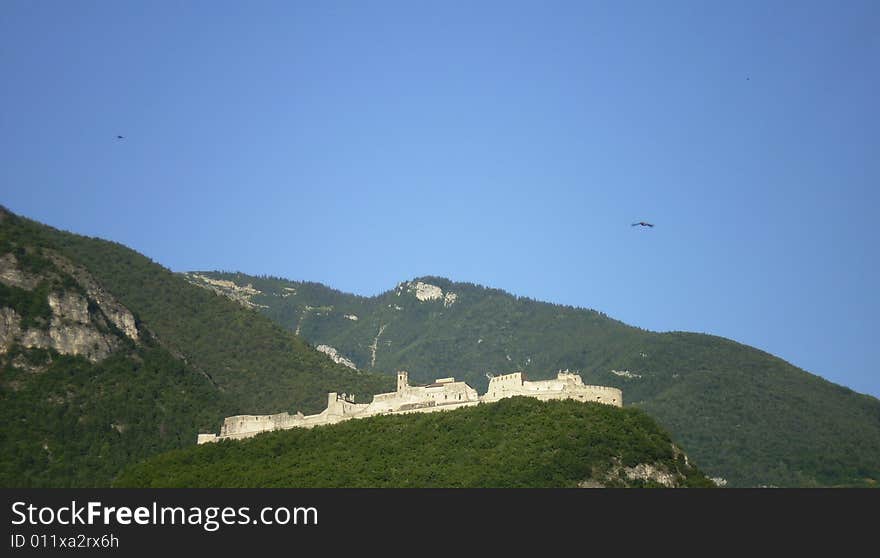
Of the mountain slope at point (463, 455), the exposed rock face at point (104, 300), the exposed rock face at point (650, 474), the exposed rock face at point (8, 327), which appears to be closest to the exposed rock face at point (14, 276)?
the exposed rock face at point (8, 327)

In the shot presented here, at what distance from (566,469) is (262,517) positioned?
29359 millimetres

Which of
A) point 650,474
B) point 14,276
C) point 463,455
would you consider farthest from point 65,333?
point 650,474

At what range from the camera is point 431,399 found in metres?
147

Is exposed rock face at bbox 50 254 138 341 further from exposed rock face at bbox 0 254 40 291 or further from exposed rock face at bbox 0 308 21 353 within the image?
exposed rock face at bbox 0 308 21 353

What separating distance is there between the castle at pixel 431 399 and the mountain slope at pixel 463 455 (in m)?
2.17

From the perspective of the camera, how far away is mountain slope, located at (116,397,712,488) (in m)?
130

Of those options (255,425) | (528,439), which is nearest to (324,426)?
(255,425)

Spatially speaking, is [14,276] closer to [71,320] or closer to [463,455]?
[71,320]

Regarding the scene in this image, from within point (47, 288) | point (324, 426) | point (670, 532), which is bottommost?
point (670, 532)

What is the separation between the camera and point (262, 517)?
10788 cm

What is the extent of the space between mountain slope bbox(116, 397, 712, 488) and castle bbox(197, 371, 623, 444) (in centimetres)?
217

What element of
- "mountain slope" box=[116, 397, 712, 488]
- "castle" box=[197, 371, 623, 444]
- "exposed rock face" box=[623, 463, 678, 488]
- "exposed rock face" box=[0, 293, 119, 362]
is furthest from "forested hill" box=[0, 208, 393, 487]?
"exposed rock face" box=[623, 463, 678, 488]

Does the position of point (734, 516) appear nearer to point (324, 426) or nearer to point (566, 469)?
point (566, 469)

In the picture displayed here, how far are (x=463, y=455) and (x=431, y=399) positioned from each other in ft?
44.8
